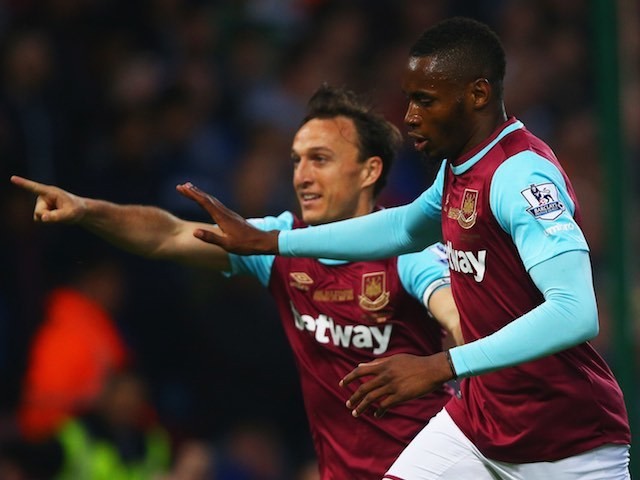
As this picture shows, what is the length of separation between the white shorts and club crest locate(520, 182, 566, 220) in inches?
27.7

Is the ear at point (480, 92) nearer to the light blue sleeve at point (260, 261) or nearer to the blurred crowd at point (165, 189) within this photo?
the light blue sleeve at point (260, 261)

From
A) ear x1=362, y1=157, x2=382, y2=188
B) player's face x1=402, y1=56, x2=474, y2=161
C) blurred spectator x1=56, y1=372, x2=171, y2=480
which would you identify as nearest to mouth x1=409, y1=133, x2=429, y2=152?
player's face x1=402, y1=56, x2=474, y2=161

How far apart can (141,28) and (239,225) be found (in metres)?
3.95

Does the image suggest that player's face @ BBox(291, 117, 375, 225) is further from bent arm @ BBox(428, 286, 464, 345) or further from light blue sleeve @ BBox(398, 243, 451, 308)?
bent arm @ BBox(428, 286, 464, 345)

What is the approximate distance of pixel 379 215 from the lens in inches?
150

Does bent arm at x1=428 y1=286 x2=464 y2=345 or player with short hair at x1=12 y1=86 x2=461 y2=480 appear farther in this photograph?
player with short hair at x1=12 y1=86 x2=461 y2=480

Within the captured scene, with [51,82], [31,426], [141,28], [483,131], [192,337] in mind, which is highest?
[141,28]

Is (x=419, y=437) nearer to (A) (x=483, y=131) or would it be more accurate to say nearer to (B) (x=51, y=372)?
(A) (x=483, y=131)

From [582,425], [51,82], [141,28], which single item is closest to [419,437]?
[582,425]

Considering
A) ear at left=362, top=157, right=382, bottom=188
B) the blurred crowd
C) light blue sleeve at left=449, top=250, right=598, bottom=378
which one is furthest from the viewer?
the blurred crowd

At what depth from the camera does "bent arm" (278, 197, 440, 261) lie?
3752mm

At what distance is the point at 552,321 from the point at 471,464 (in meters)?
0.73

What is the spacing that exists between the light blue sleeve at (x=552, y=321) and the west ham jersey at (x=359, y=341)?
40.2 inches

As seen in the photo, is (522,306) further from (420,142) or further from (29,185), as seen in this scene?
(29,185)
